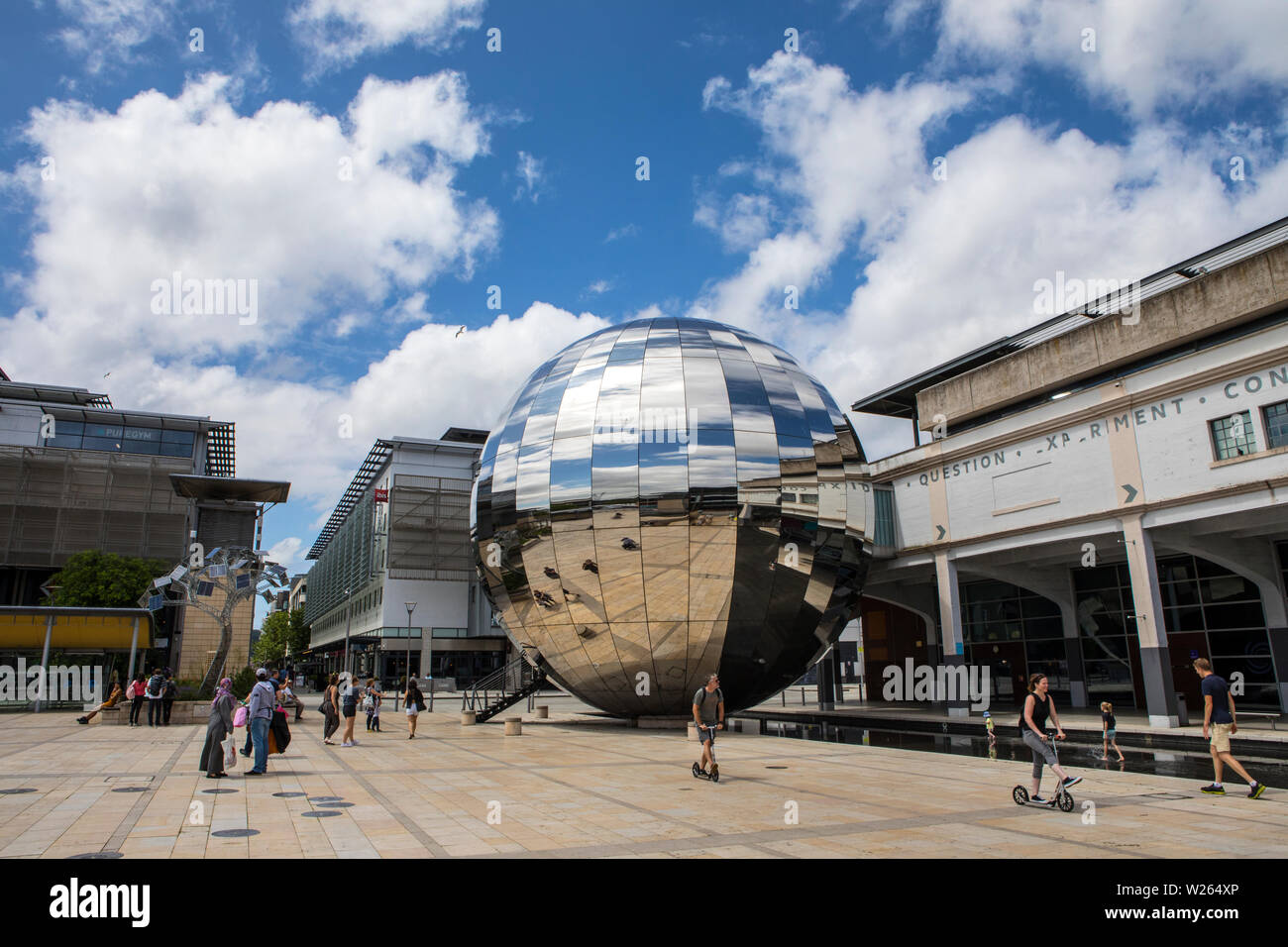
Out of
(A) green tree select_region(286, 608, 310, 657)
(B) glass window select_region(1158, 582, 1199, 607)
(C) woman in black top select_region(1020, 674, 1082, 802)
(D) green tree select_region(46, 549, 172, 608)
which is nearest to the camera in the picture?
(C) woman in black top select_region(1020, 674, 1082, 802)

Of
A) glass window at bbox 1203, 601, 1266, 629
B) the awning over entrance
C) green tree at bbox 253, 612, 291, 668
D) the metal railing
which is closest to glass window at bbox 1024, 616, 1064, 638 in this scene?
glass window at bbox 1203, 601, 1266, 629

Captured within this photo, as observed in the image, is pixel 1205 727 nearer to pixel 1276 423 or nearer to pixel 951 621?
pixel 1276 423

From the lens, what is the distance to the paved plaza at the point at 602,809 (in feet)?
Answer: 26.0

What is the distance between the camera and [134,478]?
6538 centimetres

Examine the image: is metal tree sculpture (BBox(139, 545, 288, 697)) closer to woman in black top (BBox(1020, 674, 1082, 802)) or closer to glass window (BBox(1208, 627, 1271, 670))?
Result: woman in black top (BBox(1020, 674, 1082, 802))

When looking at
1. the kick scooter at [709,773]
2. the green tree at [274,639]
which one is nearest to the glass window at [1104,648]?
the kick scooter at [709,773]

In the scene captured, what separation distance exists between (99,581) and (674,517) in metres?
50.5

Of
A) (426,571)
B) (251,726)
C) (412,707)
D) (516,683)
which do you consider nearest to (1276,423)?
(412,707)

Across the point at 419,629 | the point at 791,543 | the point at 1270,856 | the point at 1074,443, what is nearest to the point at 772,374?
the point at 791,543

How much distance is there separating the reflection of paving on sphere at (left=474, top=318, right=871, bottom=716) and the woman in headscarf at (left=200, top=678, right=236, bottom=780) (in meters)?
7.55

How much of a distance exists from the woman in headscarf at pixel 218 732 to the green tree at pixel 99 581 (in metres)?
45.0

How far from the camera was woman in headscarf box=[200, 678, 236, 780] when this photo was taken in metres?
13.2

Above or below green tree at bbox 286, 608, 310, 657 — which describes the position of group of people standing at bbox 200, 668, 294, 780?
below
